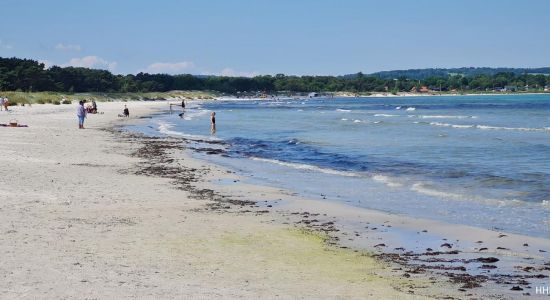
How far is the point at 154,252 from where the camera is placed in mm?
9117

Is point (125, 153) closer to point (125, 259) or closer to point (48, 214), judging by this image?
point (48, 214)

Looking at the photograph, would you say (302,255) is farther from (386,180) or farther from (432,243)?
(386,180)

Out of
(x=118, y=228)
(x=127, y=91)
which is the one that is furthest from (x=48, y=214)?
(x=127, y=91)

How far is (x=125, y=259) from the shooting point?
338 inches

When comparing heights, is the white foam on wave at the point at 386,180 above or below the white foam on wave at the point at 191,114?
above

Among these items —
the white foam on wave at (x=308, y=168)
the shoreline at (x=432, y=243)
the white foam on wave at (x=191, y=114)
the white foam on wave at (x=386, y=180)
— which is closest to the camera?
the shoreline at (x=432, y=243)

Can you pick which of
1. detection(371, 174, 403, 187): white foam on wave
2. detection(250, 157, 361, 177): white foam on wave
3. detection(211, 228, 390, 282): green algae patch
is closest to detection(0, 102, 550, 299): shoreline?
detection(211, 228, 390, 282): green algae patch

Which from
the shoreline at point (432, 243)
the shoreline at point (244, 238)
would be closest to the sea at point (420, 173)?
the shoreline at point (432, 243)

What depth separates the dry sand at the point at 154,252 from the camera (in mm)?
7367

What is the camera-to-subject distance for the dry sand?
290 inches

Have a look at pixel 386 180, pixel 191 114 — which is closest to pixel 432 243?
pixel 386 180

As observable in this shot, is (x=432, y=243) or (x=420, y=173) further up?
(x=432, y=243)

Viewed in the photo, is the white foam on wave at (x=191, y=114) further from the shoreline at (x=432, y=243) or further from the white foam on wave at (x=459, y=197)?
the shoreline at (x=432, y=243)

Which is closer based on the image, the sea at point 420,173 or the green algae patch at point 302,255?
the green algae patch at point 302,255
